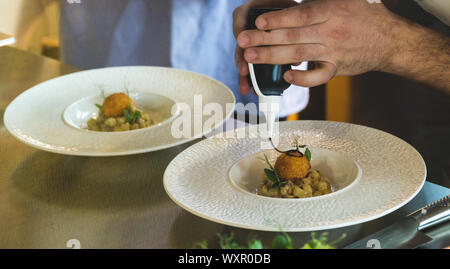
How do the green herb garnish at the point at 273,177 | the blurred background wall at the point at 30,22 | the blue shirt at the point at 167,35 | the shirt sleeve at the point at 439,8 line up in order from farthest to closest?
the blurred background wall at the point at 30,22 → the blue shirt at the point at 167,35 → the shirt sleeve at the point at 439,8 → the green herb garnish at the point at 273,177

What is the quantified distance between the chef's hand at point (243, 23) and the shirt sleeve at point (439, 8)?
0.32 meters

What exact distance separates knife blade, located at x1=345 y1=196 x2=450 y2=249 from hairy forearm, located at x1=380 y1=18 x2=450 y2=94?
0.54 metres

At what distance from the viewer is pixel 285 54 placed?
39.1 inches

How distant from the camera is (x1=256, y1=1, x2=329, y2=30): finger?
95 centimetres

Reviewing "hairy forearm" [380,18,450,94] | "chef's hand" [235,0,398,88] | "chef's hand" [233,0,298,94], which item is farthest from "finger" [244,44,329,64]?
"hairy forearm" [380,18,450,94]

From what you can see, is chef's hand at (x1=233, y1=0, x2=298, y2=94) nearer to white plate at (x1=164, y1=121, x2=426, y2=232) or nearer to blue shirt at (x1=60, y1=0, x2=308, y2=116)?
white plate at (x1=164, y1=121, x2=426, y2=232)

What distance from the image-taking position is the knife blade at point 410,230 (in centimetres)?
75

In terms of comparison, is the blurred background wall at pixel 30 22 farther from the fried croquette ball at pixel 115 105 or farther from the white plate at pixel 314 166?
the white plate at pixel 314 166

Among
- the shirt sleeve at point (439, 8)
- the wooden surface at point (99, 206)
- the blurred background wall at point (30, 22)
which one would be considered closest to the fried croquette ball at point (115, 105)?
the wooden surface at point (99, 206)

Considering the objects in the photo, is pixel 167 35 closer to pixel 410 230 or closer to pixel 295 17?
pixel 295 17

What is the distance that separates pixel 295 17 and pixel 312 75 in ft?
0.41

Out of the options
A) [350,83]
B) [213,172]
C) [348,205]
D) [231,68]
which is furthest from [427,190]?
[350,83]

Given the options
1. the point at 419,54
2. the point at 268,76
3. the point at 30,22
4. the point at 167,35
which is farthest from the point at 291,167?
the point at 30,22

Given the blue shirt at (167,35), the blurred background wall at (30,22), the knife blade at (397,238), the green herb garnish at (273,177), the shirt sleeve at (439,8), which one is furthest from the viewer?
the blurred background wall at (30,22)
